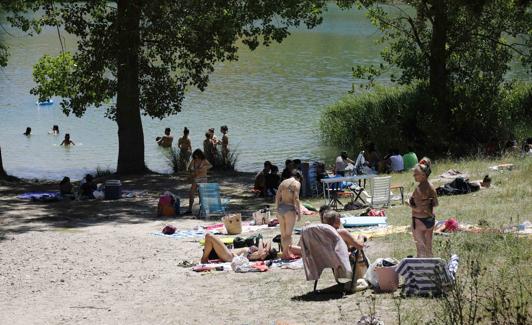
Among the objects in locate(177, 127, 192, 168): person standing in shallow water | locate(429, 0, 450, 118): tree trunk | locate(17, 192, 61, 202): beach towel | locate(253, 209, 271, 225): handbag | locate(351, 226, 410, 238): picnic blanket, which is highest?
locate(429, 0, 450, 118): tree trunk

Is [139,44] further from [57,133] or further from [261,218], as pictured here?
[57,133]

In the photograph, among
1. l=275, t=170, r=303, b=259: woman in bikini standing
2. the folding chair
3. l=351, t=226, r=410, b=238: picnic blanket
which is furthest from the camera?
the folding chair

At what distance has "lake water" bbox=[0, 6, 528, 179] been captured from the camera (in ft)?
108

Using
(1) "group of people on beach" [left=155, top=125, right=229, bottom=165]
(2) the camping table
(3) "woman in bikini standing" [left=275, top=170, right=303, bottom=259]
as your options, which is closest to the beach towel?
(1) "group of people on beach" [left=155, top=125, right=229, bottom=165]

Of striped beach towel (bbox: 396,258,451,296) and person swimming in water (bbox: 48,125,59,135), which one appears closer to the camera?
striped beach towel (bbox: 396,258,451,296)

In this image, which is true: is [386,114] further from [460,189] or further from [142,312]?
[142,312]

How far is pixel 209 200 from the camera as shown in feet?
63.4

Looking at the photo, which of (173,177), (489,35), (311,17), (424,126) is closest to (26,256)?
(173,177)

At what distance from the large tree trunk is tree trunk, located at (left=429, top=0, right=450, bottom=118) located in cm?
930

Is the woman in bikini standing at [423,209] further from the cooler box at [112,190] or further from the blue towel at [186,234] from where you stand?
the cooler box at [112,190]

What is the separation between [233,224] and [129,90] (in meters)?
9.81

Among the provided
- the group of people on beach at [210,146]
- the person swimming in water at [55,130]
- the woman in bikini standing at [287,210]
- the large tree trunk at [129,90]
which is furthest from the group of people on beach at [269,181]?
the person swimming in water at [55,130]

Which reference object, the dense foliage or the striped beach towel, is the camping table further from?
the dense foliage

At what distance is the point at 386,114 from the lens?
30281 mm
